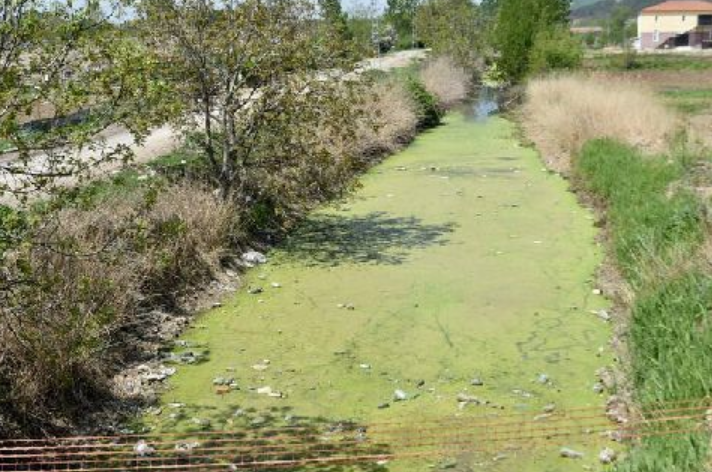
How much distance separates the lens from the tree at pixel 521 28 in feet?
104

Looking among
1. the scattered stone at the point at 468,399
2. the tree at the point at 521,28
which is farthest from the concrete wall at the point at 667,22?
the scattered stone at the point at 468,399

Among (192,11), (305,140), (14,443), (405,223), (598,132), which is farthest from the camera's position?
(598,132)

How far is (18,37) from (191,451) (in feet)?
9.57

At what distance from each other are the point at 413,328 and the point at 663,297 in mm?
2442

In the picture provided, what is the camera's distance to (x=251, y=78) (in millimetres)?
11172

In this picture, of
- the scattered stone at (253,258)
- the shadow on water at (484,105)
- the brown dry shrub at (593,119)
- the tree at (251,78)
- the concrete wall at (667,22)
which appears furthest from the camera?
the concrete wall at (667,22)

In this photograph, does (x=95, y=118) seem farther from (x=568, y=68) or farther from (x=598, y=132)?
(x=568, y=68)

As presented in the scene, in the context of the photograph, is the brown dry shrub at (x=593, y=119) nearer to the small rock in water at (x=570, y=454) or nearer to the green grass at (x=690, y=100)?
the green grass at (x=690, y=100)

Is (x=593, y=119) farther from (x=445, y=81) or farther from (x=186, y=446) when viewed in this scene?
(x=186, y=446)

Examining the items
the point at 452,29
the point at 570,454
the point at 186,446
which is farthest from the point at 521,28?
the point at 186,446

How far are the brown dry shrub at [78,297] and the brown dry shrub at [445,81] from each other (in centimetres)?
1933

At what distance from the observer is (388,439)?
617cm

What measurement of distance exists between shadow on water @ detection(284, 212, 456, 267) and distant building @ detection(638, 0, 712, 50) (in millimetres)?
86908

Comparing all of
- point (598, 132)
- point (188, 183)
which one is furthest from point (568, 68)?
point (188, 183)
